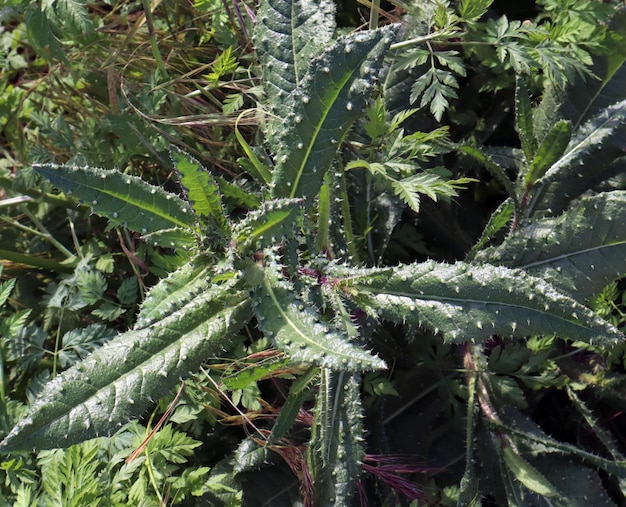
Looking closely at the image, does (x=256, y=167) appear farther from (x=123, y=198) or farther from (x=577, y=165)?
(x=577, y=165)

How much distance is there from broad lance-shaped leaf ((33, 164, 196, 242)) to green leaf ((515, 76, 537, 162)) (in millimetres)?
1207

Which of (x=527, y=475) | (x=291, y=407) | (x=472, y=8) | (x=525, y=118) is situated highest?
(x=472, y=8)

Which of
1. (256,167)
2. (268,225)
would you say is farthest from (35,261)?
(268,225)

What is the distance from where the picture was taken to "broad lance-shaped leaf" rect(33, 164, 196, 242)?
1606 mm

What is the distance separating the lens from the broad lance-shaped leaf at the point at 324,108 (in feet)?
5.42

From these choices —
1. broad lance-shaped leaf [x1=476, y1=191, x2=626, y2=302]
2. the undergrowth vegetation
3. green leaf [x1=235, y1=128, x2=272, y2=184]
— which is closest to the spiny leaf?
→ the undergrowth vegetation

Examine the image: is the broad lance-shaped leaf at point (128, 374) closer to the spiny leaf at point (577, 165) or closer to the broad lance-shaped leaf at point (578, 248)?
the broad lance-shaped leaf at point (578, 248)

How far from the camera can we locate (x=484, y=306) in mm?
1731

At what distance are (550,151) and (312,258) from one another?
91 cm

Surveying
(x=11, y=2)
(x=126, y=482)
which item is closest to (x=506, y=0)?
(x=11, y=2)

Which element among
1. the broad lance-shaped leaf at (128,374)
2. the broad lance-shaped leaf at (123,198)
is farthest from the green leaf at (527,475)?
the broad lance-shaped leaf at (123,198)

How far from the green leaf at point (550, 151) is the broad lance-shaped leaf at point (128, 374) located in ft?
3.75

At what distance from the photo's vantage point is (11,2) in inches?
81.9

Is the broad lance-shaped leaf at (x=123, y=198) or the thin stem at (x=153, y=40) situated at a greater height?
the thin stem at (x=153, y=40)
